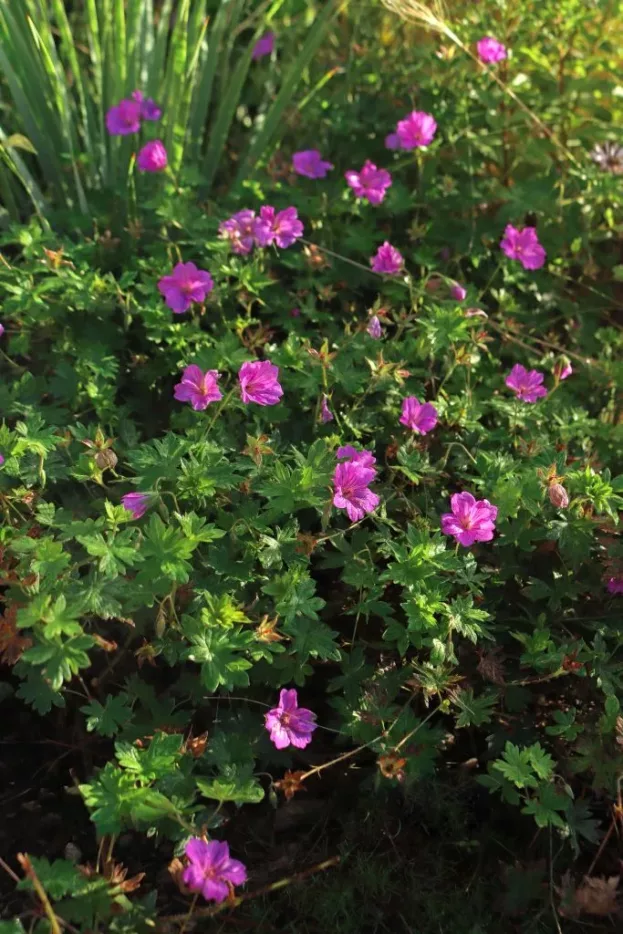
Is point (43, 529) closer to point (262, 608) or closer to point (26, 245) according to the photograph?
point (262, 608)

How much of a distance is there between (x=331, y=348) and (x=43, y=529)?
802 mm

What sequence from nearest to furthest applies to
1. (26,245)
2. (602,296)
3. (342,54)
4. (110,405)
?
(110,405), (26,245), (602,296), (342,54)

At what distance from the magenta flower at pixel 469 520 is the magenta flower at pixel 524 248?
94 centimetres

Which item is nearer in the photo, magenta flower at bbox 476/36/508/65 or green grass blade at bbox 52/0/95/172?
magenta flower at bbox 476/36/508/65

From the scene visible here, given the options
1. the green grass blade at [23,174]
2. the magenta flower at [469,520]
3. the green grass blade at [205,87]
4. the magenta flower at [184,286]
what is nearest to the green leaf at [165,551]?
the magenta flower at [469,520]

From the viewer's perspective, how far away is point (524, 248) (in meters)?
2.41

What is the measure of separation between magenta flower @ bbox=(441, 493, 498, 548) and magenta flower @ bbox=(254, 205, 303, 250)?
34.2 inches

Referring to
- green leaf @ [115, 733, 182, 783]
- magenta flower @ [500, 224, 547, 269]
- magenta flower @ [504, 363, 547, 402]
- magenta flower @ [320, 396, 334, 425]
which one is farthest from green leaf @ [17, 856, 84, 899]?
magenta flower @ [500, 224, 547, 269]

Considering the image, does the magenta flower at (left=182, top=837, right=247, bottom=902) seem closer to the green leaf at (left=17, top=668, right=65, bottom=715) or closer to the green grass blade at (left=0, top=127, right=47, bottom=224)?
the green leaf at (left=17, top=668, right=65, bottom=715)

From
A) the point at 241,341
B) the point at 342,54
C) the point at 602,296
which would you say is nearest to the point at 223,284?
the point at 241,341

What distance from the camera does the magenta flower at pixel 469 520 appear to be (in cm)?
170

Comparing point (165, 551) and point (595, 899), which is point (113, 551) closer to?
point (165, 551)

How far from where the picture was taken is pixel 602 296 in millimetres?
2484

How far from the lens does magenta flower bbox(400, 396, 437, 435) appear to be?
1939 millimetres
